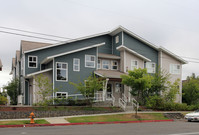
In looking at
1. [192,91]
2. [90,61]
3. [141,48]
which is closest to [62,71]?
[90,61]

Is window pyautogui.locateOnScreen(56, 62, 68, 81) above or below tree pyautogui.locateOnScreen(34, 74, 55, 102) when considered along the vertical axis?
above

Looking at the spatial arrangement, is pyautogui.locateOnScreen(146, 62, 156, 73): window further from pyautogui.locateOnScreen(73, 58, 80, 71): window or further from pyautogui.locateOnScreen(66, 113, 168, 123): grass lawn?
pyautogui.locateOnScreen(73, 58, 80, 71): window

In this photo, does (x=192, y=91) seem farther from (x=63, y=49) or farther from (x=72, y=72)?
(x=63, y=49)

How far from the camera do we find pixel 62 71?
85.6 ft

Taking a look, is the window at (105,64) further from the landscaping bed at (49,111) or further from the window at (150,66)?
the landscaping bed at (49,111)

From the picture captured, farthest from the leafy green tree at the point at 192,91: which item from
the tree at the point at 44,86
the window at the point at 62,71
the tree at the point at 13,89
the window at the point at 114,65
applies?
the tree at the point at 13,89

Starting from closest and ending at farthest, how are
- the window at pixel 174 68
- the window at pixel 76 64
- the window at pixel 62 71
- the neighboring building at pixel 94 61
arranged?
1. the window at pixel 62 71
2. the neighboring building at pixel 94 61
3. the window at pixel 76 64
4. the window at pixel 174 68

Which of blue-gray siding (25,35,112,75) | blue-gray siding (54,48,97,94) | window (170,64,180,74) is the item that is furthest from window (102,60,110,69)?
window (170,64,180,74)

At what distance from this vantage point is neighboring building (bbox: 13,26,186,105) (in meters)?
26.1

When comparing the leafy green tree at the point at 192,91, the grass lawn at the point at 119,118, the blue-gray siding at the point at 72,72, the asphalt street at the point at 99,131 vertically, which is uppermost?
the blue-gray siding at the point at 72,72

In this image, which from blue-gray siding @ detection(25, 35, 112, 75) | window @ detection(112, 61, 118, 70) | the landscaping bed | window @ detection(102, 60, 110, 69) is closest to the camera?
the landscaping bed

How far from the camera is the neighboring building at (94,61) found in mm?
26125

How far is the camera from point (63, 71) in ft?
85.8

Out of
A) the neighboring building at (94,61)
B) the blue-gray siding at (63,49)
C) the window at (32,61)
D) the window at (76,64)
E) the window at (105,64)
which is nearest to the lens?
the neighboring building at (94,61)
